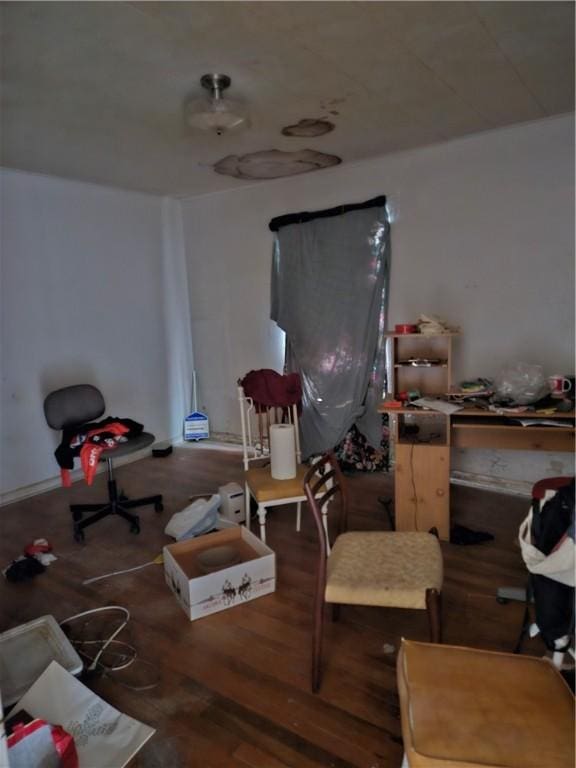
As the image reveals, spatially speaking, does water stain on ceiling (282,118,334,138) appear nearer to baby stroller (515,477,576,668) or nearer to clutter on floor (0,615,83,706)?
baby stroller (515,477,576,668)

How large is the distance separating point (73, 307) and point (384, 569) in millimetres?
3391

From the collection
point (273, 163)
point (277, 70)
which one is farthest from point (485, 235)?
point (277, 70)

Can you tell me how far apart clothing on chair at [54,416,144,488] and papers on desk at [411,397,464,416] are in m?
1.84

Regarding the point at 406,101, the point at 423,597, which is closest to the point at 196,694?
the point at 423,597

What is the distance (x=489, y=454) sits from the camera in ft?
11.8

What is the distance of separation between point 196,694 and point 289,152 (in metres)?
3.24

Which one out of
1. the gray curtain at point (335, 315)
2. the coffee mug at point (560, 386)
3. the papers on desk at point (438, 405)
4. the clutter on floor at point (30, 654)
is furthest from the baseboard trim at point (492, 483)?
the clutter on floor at point (30, 654)

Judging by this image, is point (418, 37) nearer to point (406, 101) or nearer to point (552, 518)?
point (406, 101)

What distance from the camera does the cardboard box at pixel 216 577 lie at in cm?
227

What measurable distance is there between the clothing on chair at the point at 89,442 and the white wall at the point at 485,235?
6.99 ft

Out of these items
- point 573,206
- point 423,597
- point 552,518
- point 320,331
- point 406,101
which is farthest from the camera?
point 320,331

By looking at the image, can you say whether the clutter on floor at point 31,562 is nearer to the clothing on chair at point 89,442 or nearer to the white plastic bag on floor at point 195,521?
the clothing on chair at point 89,442

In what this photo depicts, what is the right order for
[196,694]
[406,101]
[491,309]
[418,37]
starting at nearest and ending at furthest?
[196,694], [418,37], [406,101], [491,309]

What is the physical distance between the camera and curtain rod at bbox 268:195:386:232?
380 centimetres
